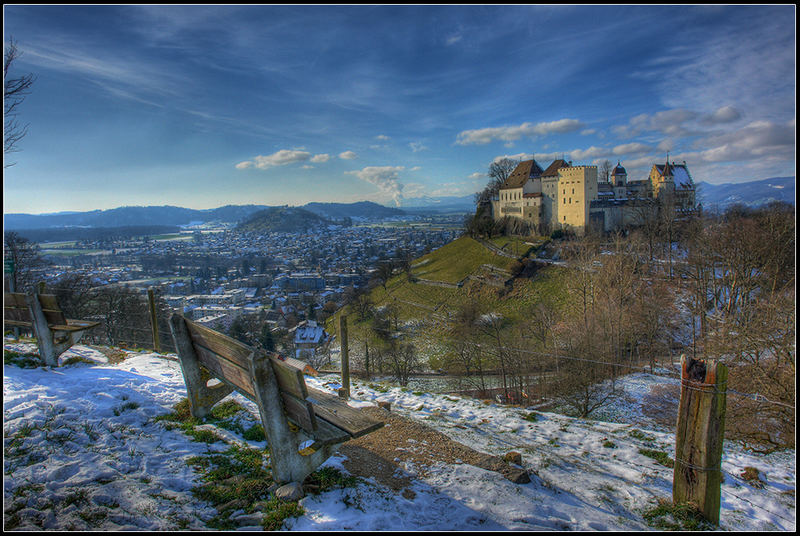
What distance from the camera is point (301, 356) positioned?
32531 mm

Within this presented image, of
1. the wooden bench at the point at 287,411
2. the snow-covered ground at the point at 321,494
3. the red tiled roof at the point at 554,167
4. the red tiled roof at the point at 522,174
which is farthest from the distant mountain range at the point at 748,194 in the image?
the wooden bench at the point at 287,411

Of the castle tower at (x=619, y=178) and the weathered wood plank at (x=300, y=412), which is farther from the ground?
the castle tower at (x=619, y=178)

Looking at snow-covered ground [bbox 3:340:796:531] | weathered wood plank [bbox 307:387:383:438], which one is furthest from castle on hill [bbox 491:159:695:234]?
weathered wood plank [bbox 307:387:383:438]

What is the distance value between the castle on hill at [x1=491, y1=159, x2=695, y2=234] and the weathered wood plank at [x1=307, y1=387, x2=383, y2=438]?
52726 millimetres

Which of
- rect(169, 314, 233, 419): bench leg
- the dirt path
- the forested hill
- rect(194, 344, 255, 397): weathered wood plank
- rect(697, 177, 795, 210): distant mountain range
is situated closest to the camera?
rect(194, 344, 255, 397): weathered wood plank

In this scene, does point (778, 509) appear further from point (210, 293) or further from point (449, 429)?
point (210, 293)

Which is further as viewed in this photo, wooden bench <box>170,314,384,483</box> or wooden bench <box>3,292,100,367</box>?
wooden bench <box>3,292,100,367</box>

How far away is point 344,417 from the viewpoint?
11.7 ft

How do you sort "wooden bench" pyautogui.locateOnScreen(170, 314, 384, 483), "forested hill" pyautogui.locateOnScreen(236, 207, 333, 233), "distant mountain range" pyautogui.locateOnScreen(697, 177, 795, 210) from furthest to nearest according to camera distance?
"forested hill" pyautogui.locateOnScreen(236, 207, 333, 233) < "distant mountain range" pyautogui.locateOnScreen(697, 177, 795, 210) < "wooden bench" pyautogui.locateOnScreen(170, 314, 384, 483)

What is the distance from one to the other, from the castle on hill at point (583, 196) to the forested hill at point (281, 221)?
5528 cm

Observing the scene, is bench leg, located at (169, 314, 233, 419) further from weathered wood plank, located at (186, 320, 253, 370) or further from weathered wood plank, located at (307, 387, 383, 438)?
weathered wood plank, located at (307, 387, 383, 438)

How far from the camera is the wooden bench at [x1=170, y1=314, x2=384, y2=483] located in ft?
9.99

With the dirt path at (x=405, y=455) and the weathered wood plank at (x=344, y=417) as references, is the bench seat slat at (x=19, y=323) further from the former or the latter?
the dirt path at (x=405, y=455)

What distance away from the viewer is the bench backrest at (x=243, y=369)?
3.00 metres
